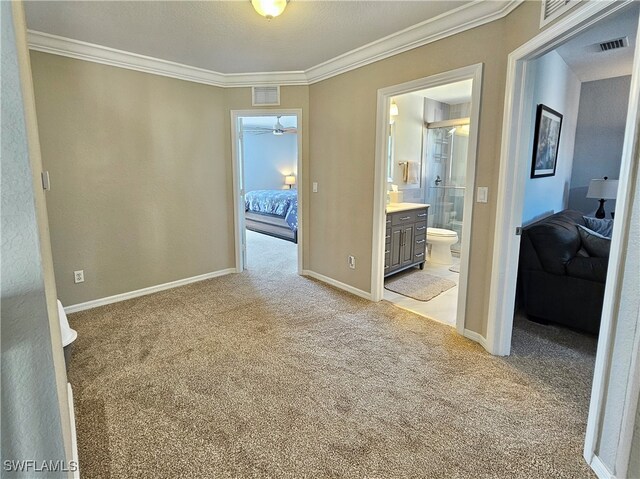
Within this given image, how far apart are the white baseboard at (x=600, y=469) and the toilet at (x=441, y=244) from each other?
341cm

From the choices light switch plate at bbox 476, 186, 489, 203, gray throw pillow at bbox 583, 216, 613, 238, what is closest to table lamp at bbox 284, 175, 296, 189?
gray throw pillow at bbox 583, 216, 613, 238

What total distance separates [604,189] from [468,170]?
8.46 ft

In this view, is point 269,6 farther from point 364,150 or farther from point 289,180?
point 289,180

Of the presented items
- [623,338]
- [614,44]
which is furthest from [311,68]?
[623,338]

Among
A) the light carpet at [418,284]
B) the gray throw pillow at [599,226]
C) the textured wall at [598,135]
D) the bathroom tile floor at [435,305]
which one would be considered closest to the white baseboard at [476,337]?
the bathroom tile floor at [435,305]

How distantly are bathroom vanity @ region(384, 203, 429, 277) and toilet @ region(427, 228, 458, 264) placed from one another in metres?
0.36

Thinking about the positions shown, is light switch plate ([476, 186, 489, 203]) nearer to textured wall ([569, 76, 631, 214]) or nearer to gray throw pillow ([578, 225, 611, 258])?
gray throw pillow ([578, 225, 611, 258])

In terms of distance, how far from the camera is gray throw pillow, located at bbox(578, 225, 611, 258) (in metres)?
2.68

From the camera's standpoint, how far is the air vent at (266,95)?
4.00m

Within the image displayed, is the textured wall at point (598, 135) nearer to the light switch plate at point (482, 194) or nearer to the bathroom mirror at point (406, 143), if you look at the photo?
the bathroom mirror at point (406, 143)

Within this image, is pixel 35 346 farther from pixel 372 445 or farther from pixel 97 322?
pixel 97 322

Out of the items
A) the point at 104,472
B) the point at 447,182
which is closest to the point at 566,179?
the point at 447,182

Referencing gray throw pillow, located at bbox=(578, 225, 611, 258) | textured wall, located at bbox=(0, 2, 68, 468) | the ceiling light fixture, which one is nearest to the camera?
textured wall, located at bbox=(0, 2, 68, 468)

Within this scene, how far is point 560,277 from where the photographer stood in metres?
2.81
